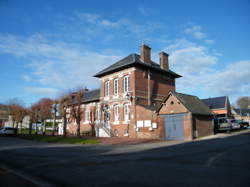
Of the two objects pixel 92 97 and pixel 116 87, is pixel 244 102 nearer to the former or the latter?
pixel 92 97

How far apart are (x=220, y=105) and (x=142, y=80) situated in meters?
29.5

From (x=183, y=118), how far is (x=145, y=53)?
35.8 feet

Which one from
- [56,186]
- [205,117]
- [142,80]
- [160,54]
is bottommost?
[56,186]

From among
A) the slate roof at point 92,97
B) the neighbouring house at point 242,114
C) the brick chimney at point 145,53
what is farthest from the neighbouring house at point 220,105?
the slate roof at point 92,97

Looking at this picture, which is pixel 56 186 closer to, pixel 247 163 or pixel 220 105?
pixel 247 163

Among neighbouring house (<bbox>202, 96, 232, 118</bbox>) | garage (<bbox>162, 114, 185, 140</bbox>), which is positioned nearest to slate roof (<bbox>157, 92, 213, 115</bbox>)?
garage (<bbox>162, 114, 185, 140</bbox>)

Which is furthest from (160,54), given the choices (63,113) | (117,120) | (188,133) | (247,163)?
(247,163)

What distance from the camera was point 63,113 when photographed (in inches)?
1224

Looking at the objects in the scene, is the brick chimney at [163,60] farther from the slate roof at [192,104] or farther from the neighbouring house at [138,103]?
the slate roof at [192,104]

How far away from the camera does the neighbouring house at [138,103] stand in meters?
24.5

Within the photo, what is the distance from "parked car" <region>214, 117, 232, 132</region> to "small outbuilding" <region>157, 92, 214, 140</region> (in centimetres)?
315

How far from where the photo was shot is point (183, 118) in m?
23.2

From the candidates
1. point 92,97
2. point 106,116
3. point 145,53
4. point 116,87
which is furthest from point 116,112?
point 145,53

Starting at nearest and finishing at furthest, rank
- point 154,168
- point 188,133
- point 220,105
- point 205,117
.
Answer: point 154,168 < point 188,133 < point 205,117 < point 220,105
